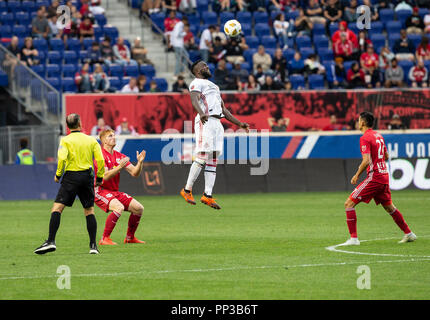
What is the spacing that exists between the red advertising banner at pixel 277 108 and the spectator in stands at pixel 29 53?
11.4 feet

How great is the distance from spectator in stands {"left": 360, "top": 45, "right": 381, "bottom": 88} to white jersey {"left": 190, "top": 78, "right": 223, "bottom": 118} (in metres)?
16.5

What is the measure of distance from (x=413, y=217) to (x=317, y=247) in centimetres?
577

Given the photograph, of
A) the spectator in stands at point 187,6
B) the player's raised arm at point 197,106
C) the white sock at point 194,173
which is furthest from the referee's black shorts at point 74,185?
the spectator in stands at point 187,6

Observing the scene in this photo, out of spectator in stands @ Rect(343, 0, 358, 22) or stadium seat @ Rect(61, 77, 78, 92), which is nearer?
stadium seat @ Rect(61, 77, 78, 92)

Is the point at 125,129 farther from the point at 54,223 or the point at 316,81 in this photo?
the point at 54,223

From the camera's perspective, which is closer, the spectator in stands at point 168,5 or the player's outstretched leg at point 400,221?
the player's outstretched leg at point 400,221

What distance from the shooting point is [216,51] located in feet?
106

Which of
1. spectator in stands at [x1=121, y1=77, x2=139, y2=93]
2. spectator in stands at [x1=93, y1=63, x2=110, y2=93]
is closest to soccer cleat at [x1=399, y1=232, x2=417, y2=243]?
spectator in stands at [x1=121, y1=77, x2=139, y2=93]

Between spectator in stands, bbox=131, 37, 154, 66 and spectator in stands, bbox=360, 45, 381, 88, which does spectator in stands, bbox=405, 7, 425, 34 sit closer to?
spectator in stands, bbox=360, 45, 381, 88

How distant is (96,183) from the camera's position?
43.2 ft

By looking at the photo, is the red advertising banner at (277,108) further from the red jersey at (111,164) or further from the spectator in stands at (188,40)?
the red jersey at (111,164)

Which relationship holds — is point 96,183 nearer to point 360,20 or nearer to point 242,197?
point 242,197

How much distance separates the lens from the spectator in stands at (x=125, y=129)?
1127 inches

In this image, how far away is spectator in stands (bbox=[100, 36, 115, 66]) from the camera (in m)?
31.7
